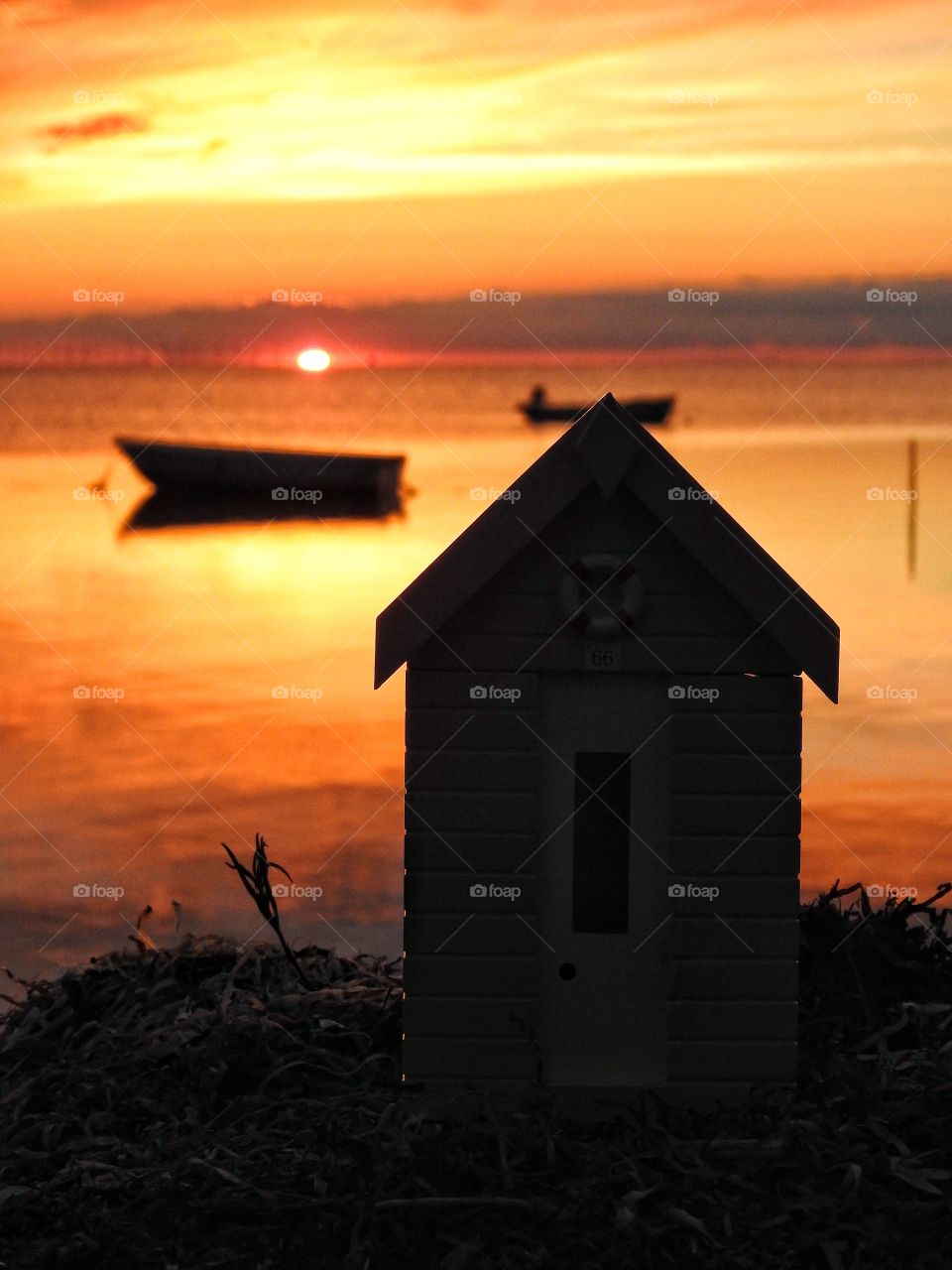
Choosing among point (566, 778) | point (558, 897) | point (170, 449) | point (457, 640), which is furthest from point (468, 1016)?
point (170, 449)

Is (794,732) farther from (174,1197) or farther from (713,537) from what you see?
(174,1197)

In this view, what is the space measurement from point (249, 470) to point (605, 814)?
42.7m

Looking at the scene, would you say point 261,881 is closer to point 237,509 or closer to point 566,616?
point 566,616

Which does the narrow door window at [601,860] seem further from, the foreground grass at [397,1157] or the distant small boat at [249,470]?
the distant small boat at [249,470]

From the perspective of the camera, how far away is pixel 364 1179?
953 centimetres

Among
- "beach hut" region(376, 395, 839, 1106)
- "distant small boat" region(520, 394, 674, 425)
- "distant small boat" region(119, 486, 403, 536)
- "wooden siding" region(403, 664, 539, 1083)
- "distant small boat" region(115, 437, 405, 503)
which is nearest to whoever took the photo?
"beach hut" region(376, 395, 839, 1106)

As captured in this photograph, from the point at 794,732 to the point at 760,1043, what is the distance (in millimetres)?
1977
